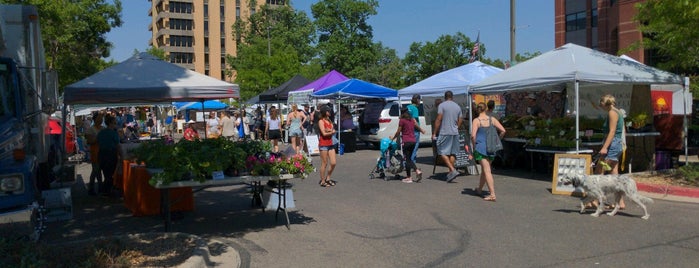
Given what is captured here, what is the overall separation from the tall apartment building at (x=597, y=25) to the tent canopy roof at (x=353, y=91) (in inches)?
907

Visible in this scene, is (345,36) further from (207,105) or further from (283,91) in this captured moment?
(283,91)

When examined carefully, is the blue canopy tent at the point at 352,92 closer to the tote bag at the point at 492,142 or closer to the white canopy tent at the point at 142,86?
the white canopy tent at the point at 142,86

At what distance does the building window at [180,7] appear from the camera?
96438 millimetres

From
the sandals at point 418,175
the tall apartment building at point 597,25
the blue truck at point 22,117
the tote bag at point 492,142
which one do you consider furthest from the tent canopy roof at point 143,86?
the tall apartment building at point 597,25

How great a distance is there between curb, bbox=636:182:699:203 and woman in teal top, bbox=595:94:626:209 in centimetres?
114

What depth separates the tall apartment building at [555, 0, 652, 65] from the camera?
3653 centimetres

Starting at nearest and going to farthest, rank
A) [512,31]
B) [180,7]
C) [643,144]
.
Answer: [643,144]
[512,31]
[180,7]

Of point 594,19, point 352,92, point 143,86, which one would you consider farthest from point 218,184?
point 594,19

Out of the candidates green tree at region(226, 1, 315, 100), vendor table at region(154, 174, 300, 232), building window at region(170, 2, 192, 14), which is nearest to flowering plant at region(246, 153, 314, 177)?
vendor table at region(154, 174, 300, 232)

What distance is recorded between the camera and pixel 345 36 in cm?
6762

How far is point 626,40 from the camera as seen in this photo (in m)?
36.8

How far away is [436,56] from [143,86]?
56571 millimetres

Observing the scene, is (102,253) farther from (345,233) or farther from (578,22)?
(578,22)

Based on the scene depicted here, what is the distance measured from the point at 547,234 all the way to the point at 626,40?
112 ft
